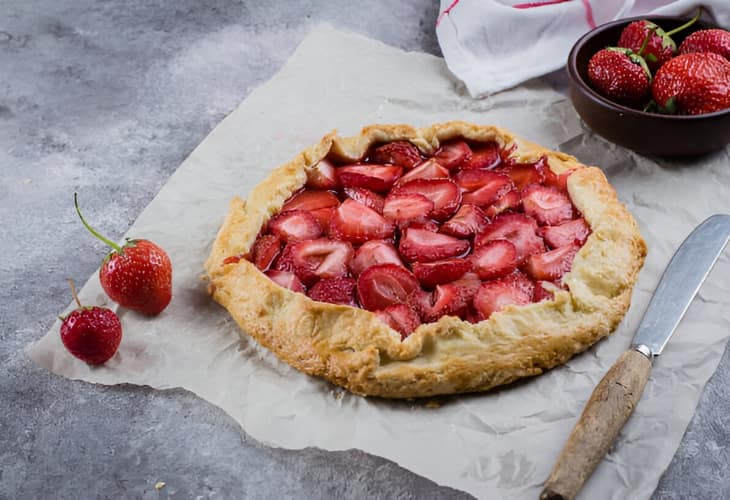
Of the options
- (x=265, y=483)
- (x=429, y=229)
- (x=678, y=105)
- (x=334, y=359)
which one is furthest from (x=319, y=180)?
(x=678, y=105)

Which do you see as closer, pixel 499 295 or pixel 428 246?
pixel 499 295

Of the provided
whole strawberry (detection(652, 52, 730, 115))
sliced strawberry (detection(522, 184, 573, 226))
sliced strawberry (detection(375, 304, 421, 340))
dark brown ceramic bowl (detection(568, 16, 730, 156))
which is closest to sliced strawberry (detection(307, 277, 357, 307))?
sliced strawberry (detection(375, 304, 421, 340))

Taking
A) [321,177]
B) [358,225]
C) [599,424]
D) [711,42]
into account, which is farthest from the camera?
[711,42]

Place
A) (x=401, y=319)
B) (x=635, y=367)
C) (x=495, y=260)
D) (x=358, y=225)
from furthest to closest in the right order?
(x=358, y=225)
(x=495, y=260)
(x=401, y=319)
(x=635, y=367)

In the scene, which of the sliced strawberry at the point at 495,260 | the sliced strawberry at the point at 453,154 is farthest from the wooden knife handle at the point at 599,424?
the sliced strawberry at the point at 453,154

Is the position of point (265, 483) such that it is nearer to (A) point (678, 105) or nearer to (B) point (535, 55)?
(A) point (678, 105)

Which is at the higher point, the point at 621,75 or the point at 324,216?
the point at 621,75

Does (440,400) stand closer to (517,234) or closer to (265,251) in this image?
(517,234)

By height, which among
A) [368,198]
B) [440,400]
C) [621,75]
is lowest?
[440,400]

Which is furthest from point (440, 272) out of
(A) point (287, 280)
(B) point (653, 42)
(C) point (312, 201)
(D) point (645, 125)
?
(B) point (653, 42)
